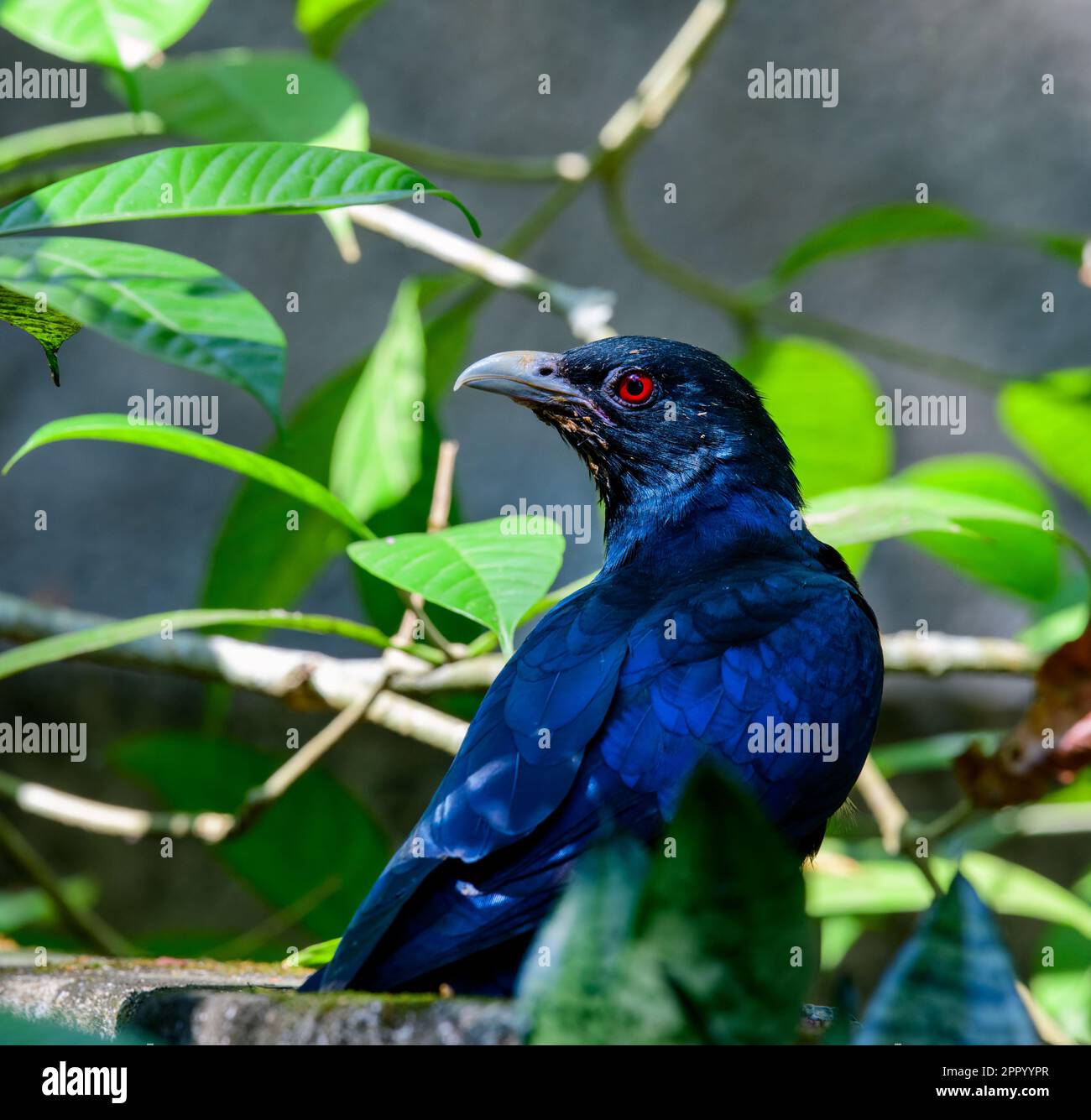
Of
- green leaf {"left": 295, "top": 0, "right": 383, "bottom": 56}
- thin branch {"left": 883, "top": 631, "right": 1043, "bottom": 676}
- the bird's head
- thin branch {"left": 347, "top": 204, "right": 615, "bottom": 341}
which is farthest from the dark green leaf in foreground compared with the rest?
green leaf {"left": 295, "top": 0, "right": 383, "bottom": 56}

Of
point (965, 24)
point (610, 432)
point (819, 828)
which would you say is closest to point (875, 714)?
point (819, 828)

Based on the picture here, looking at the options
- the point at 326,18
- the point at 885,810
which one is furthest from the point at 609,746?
the point at 326,18

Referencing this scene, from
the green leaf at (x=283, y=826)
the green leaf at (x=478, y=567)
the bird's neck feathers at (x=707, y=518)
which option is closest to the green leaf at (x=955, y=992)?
the green leaf at (x=478, y=567)

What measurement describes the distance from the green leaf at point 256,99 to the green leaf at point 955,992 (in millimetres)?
1921

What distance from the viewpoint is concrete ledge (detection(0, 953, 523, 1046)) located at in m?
1.08

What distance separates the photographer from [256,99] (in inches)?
105

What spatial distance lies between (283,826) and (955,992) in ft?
7.97

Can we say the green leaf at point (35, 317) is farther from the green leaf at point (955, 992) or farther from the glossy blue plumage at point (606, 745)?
the green leaf at point (955, 992)

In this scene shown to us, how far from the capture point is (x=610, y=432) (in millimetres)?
2604

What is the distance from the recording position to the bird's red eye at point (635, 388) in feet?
8.45

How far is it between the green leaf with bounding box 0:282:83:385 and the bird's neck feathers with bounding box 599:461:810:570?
3.95 feet

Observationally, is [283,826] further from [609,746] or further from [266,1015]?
[266,1015]
